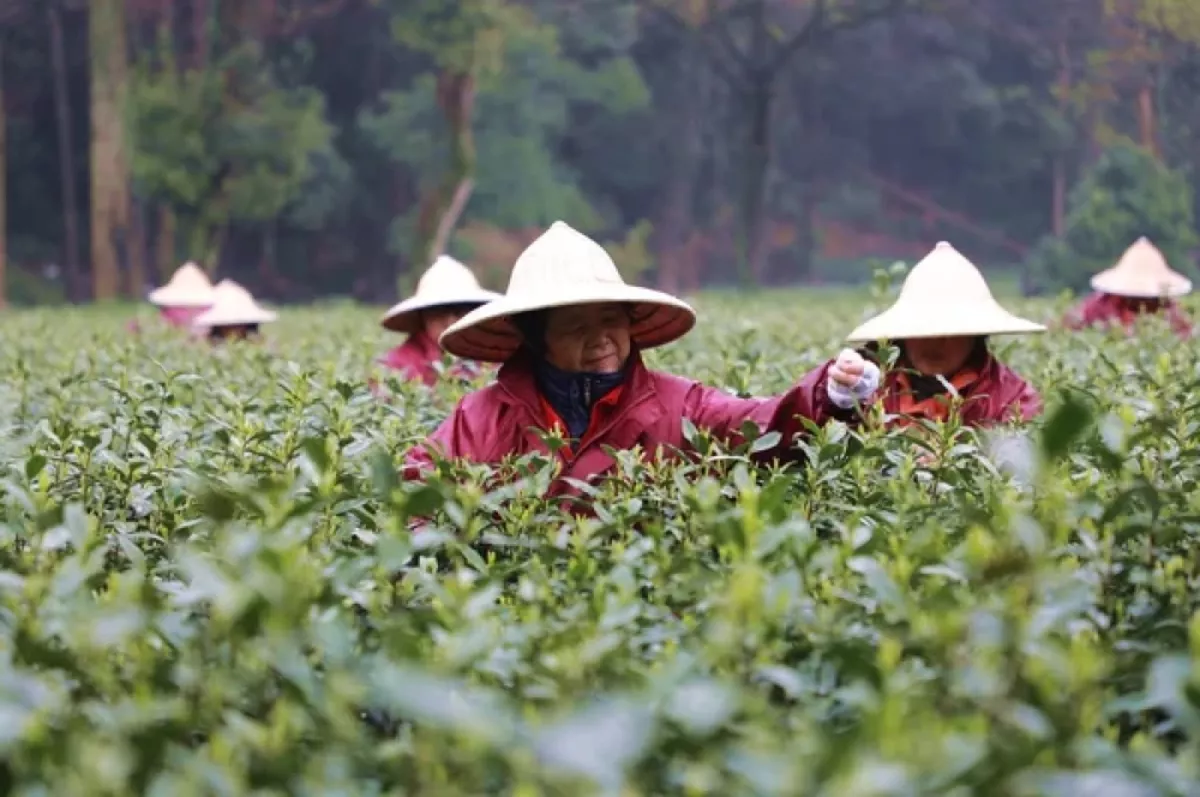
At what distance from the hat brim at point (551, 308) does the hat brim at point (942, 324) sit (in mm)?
463

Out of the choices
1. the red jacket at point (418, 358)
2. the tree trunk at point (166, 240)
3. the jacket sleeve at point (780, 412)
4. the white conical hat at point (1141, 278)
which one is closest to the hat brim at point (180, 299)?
the red jacket at point (418, 358)

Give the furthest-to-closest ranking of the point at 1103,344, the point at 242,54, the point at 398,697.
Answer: the point at 242,54 < the point at 1103,344 < the point at 398,697

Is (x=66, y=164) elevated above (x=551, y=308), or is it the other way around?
(x=551, y=308)

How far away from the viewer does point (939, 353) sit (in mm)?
3963

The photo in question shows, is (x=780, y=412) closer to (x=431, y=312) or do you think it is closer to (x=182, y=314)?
(x=431, y=312)

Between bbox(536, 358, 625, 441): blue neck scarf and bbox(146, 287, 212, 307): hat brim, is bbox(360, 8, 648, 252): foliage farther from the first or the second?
bbox(536, 358, 625, 441): blue neck scarf

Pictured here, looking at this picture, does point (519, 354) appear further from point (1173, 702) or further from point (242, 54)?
point (242, 54)

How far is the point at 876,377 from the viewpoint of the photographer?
2904mm

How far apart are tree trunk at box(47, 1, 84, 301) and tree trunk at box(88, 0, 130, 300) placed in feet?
21.8

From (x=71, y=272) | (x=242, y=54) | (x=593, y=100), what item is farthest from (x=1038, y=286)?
(x=71, y=272)

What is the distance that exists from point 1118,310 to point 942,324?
4027mm

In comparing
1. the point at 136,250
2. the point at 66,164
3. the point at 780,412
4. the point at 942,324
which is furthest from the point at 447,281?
the point at 66,164

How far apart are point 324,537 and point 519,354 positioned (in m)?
1.19

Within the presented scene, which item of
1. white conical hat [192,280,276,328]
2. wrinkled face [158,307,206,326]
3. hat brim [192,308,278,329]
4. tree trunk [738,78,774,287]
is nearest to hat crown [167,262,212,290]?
wrinkled face [158,307,206,326]
